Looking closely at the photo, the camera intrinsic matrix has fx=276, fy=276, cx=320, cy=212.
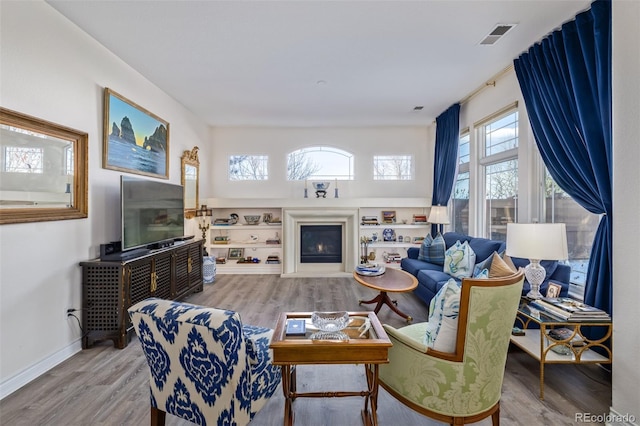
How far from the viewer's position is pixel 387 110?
4469mm

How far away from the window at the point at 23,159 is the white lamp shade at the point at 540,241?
12.4ft

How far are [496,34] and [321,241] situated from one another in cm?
393

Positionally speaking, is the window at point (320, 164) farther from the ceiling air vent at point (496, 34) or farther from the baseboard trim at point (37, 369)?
the baseboard trim at point (37, 369)

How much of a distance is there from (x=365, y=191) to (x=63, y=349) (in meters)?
4.74


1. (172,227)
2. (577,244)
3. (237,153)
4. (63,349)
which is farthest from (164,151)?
(577,244)

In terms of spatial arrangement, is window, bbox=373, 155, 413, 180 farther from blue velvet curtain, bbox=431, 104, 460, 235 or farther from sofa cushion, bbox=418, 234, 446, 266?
sofa cushion, bbox=418, 234, 446, 266

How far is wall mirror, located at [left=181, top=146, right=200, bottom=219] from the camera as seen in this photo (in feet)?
14.4

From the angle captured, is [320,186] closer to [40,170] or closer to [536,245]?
[536,245]

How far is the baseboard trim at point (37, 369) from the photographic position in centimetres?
191

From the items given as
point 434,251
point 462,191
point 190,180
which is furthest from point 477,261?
point 190,180

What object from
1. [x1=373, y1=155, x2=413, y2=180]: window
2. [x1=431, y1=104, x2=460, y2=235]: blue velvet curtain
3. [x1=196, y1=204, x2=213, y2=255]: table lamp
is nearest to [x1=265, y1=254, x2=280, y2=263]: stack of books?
[x1=196, y1=204, x2=213, y2=255]: table lamp

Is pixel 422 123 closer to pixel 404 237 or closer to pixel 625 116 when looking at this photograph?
pixel 404 237

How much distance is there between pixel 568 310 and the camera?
191 cm

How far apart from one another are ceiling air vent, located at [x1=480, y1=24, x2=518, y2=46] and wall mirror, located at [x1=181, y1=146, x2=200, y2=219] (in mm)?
4170
